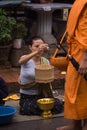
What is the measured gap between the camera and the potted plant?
845 cm

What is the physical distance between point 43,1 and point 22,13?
2.22 feet

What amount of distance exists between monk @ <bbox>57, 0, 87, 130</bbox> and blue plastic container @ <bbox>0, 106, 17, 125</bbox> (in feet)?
4.11

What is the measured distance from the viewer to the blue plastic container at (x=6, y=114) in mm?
6349

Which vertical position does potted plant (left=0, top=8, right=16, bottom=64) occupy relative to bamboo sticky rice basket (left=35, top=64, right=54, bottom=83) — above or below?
above

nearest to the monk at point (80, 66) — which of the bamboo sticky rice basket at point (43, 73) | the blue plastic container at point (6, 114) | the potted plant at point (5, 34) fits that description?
the blue plastic container at point (6, 114)

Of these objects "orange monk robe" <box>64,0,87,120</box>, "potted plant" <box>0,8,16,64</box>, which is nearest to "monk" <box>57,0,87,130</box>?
"orange monk robe" <box>64,0,87,120</box>

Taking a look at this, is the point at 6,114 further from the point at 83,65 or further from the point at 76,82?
the point at 83,65

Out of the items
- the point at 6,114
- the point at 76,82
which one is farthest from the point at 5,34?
the point at 76,82

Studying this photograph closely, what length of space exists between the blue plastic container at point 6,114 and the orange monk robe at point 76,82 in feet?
4.12

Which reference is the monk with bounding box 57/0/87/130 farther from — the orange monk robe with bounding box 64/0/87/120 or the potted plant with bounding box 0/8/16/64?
the potted plant with bounding box 0/8/16/64

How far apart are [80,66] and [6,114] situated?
72.3 inches

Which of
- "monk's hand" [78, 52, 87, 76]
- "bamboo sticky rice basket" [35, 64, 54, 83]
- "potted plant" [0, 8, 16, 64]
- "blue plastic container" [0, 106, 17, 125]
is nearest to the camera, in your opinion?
"monk's hand" [78, 52, 87, 76]

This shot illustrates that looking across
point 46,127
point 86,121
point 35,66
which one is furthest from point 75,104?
point 35,66

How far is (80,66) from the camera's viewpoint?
16.3 ft
